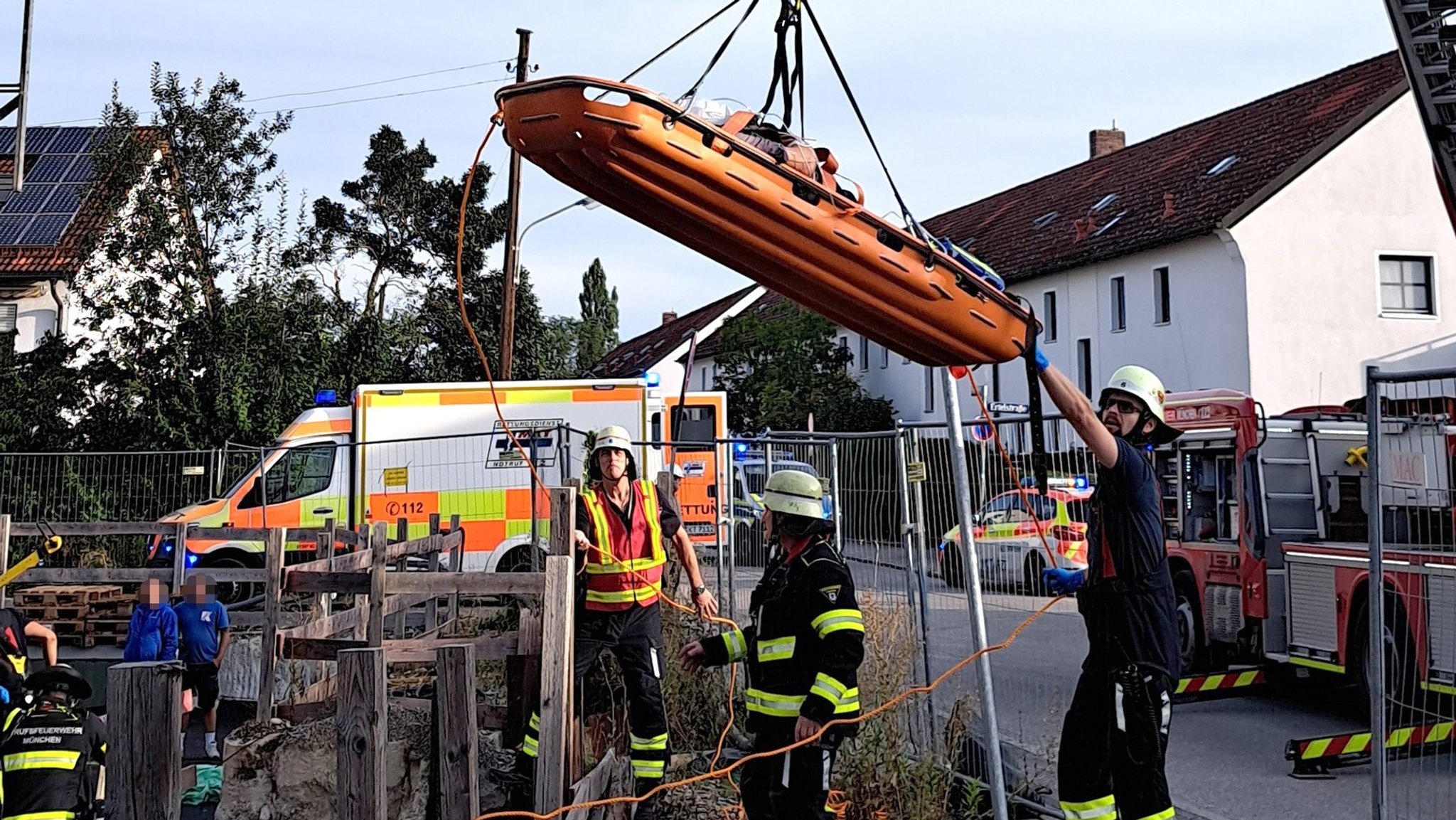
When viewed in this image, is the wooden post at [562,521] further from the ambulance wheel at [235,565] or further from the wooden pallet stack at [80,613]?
the ambulance wheel at [235,565]

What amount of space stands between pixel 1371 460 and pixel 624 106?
12.3ft

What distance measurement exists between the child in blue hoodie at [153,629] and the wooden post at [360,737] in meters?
5.79

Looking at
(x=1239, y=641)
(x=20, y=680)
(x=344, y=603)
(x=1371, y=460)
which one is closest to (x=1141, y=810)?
(x=1371, y=460)

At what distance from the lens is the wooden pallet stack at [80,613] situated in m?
13.8

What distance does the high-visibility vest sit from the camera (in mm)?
6859

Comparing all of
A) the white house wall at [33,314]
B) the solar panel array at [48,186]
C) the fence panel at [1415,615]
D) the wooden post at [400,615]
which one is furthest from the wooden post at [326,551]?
the solar panel array at [48,186]

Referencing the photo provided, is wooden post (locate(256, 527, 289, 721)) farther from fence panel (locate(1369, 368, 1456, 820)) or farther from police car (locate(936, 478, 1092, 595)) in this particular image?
fence panel (locate(1369, 368, 1456, 820))

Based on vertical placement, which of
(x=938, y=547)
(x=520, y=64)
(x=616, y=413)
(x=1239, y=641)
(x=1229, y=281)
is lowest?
(x=1239, y=641)

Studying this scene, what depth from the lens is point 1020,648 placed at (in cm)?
795

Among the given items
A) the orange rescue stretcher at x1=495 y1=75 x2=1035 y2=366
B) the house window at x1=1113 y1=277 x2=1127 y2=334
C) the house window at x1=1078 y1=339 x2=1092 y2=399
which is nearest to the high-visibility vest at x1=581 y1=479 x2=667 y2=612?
the orange rescue stretcher at x1=495 y1=75 x2=1035 y2=366

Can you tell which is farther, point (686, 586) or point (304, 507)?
point (304, 507)

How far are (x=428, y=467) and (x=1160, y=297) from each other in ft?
55.8

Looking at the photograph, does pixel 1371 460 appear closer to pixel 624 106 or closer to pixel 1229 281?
pixel 624 106

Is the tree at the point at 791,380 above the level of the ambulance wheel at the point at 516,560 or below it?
above
